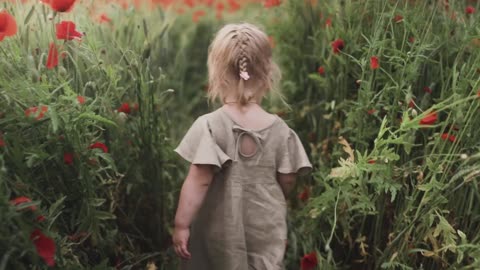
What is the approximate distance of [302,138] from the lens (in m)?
3.50

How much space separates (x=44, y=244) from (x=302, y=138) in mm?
1703

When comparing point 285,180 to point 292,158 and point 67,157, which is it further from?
point 67,157

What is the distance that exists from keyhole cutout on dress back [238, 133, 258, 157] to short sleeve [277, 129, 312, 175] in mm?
115

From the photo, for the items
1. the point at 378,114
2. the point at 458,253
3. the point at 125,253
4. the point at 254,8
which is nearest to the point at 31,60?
the point at 125,253

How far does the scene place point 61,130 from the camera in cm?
232

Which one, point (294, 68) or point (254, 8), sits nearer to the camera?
point (294, 68)

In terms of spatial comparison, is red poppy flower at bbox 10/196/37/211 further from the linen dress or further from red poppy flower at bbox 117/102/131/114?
red poppy flower at bbox 117/102/131/114

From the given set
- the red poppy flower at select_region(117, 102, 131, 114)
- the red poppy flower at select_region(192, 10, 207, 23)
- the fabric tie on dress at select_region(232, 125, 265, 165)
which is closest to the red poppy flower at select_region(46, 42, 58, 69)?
the red poppy flower at select_region(117, 102, 131, 114)

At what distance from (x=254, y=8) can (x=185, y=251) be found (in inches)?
123

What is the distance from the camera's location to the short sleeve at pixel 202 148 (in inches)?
97.3

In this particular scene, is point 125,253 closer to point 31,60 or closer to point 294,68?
point 31,60

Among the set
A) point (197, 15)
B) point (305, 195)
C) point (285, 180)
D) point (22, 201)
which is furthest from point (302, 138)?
point (197, 15)

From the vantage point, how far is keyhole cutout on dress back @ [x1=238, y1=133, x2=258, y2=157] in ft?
8.38

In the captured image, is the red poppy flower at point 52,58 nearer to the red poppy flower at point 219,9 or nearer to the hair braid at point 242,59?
the hair braid at point 242,59
